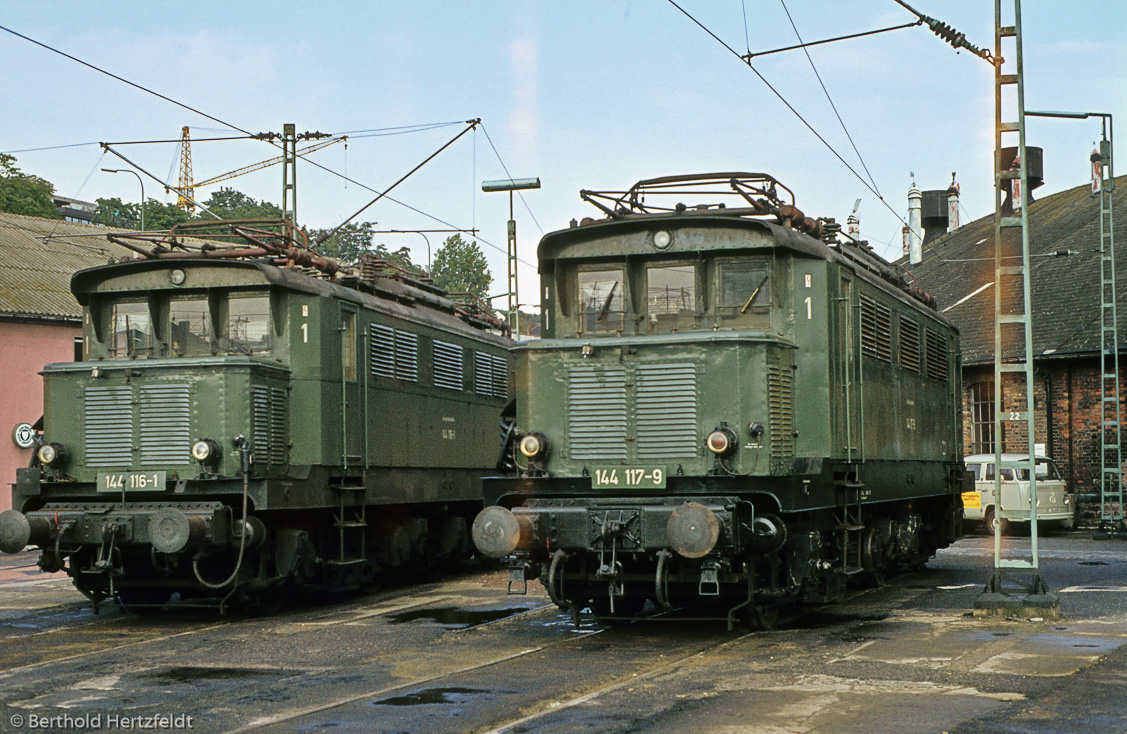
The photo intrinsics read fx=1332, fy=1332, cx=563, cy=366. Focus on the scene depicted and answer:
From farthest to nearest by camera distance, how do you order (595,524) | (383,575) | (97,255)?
(97,255)
(383,575)
(595,524)

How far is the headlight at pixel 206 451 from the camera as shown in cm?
1296

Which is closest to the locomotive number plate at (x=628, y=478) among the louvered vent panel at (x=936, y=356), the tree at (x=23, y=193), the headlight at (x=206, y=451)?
the headlight at (x=206, y=451)

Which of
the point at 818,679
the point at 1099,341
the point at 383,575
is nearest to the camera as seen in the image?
the point at 818,679

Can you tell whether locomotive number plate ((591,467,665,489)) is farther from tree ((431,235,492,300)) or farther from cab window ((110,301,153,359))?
tree ((431,235,492,300))

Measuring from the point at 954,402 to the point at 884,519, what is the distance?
4.45 m

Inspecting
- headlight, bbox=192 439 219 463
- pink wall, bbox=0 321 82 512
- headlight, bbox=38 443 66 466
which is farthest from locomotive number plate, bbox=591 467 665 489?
pink wall, bbox=0 321 82 512

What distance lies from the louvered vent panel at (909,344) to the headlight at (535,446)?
5317 mm

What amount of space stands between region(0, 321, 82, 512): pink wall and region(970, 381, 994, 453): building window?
21.6m

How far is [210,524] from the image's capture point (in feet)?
41.2

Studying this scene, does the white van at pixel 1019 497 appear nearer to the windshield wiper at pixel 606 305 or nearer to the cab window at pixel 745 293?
the cab window at pixel 745 293

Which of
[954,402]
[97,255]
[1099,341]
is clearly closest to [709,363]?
[954,402]

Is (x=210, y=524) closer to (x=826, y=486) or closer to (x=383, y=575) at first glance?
(x=383, y=575)

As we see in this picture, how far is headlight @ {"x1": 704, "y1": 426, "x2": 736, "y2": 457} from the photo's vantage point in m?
11.0

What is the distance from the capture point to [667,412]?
11328 mm
